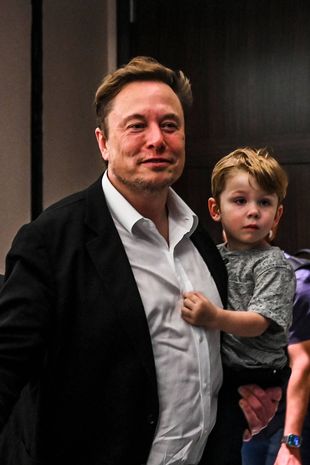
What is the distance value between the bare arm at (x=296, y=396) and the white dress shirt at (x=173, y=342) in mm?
430

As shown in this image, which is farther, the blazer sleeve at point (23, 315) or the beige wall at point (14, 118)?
the beige wall at point (14, 118)

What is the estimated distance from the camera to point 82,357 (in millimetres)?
1075

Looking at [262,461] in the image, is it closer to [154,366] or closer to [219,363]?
[219,363]

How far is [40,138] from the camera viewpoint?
2.60 metres

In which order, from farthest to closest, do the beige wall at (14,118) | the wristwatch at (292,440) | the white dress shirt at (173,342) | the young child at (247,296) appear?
the beige wall at (14,118)
the wristwatch at (292,440)
the young child at (247,296)
the white dress shirt at (173,342)

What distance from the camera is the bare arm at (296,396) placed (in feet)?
5.18

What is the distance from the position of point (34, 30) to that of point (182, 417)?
1.96 m

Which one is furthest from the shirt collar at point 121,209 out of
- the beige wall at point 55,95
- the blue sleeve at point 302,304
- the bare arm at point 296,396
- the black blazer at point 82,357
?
the beige wall at point 55,95

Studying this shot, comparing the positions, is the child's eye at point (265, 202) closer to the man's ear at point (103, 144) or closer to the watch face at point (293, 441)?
the man's ear at point (103, 144)

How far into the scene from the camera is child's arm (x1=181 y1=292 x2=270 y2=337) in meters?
1.15

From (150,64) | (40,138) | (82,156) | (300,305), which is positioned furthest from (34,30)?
(300,305)

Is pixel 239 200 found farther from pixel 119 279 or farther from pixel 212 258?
pixel 119 279

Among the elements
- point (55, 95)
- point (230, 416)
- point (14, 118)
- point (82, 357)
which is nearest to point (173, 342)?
point (82, 357)

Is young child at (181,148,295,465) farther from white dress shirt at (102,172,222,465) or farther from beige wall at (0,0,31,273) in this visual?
beige wall at (0,0,31,273)
